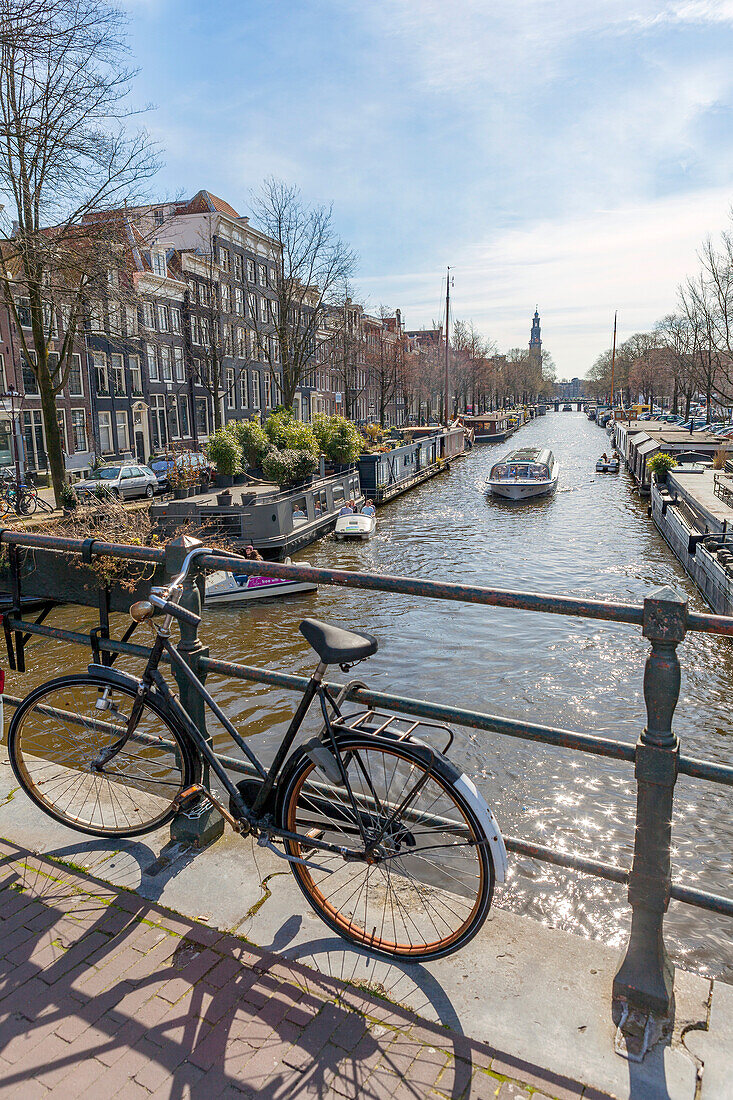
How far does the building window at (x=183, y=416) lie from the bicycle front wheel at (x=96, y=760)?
43025 mm

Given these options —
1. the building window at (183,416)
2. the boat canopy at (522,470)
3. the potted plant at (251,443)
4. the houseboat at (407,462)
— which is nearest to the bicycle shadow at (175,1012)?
the potted plant at (251,443)

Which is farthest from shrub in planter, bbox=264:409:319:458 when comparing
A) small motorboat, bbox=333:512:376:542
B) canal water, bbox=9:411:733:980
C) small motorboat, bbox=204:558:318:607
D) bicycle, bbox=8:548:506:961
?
bicycle, bbox=8:548:506:961

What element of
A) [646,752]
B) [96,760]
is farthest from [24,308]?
[646,752]

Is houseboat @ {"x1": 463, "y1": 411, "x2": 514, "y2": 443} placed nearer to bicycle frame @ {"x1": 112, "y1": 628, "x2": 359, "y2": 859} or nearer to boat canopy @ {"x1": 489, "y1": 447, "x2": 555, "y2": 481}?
boat canopy @ {"x1": 489, "y1": 447, "x2": 555, "y2": 481}

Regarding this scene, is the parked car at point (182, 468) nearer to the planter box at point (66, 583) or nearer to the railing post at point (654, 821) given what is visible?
the planter box at point (66, 583)

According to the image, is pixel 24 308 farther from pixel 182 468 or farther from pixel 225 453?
pixel 225 453

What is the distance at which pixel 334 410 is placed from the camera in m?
69.2

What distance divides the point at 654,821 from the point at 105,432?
39.2 metres

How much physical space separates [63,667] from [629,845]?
32.1ft

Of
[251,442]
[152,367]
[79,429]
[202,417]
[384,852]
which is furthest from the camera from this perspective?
[202,417]

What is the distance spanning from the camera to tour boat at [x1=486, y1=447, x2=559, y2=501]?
37.7 m

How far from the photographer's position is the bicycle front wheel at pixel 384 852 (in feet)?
7.34

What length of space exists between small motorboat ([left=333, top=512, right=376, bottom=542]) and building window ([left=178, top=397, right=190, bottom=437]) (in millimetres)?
22073

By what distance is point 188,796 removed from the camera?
9.25ft
